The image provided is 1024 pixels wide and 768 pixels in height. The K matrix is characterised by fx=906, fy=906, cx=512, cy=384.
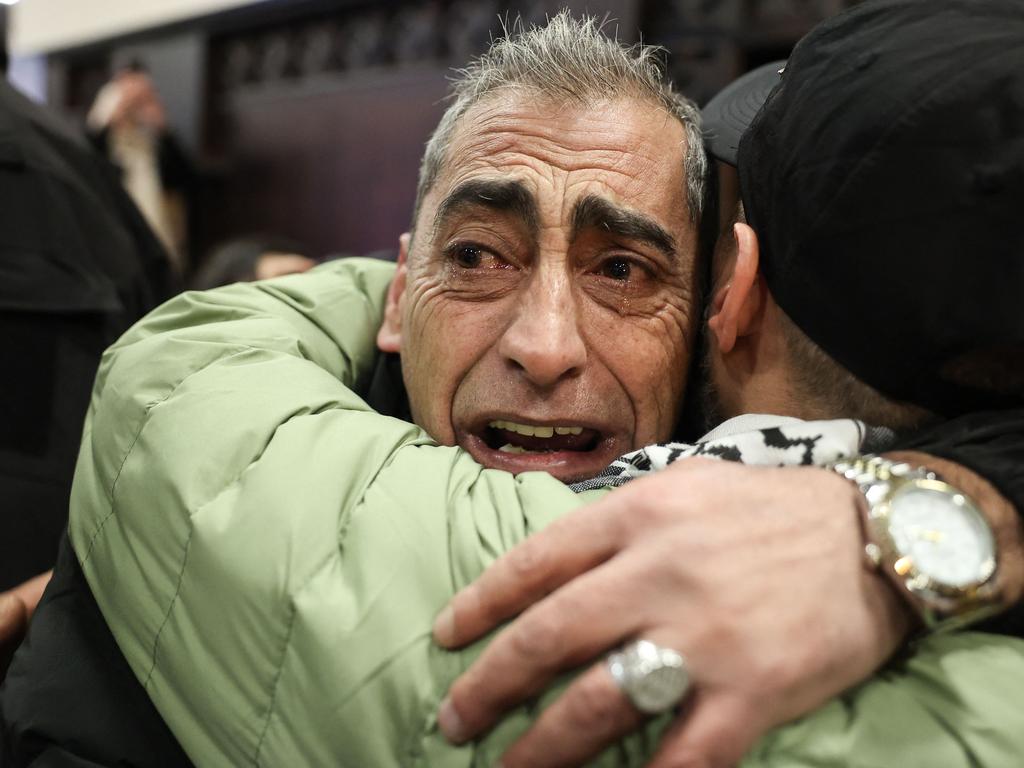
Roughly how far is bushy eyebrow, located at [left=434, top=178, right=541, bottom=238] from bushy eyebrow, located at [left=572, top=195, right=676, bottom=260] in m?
0.06

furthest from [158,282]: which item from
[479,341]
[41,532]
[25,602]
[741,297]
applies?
[741,297]

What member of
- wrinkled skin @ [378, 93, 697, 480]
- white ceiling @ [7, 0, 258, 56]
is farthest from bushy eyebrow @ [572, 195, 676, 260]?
white ceiling @ [7, 0, 258, 56]

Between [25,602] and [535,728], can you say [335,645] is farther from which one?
[25,602]

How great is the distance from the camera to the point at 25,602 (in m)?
1.31

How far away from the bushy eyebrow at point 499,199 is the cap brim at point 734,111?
0.28m

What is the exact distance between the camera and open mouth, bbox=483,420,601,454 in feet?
3.87

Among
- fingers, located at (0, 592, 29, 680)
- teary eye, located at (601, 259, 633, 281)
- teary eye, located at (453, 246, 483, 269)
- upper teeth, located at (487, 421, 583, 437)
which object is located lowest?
fingers, located at (0, 592, 29, 680)

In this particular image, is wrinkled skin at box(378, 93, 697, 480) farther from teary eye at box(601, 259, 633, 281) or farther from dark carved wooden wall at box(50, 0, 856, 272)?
dark carved wooden wall at box(50, 0, 856, 272)

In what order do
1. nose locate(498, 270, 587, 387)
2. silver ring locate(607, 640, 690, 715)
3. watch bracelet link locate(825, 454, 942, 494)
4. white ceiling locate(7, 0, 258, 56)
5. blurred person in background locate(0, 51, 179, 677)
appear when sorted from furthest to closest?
white ceiling locate(7, 0, 258, 56) < blurred person in background locate(0, 51, 179, 677) < nose locate(498, 270, 587, 387) < watch bracelet link locate(825, 454, 942, 494) < silver ring locate(607, 640, 690, 715)

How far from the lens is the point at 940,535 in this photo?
2.38 ft

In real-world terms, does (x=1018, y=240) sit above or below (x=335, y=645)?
above

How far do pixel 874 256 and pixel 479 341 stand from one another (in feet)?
1.78

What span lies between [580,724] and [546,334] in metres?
0.55

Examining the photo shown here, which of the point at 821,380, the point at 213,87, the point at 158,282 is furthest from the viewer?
the point at 213,87
